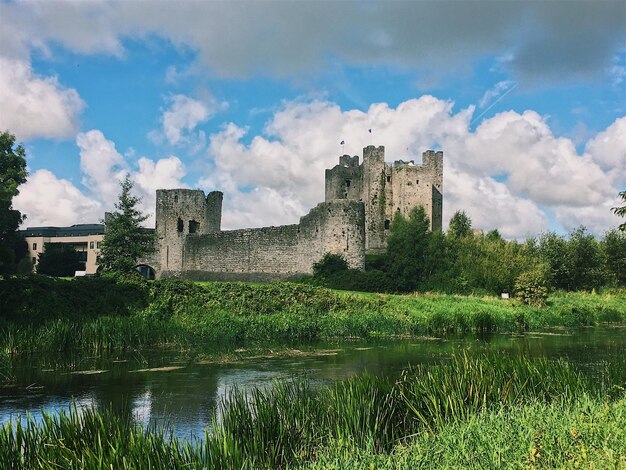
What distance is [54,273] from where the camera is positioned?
51.4 metres

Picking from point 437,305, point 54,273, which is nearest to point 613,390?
point 437,305

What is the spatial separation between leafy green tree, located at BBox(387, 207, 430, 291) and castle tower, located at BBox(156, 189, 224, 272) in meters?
13.4

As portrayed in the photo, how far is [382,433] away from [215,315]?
43.9 feet

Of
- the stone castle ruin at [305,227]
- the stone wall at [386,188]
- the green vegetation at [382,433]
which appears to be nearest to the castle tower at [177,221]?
the stone castle ruin at [305,227]

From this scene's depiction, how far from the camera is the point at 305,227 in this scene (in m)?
34.9

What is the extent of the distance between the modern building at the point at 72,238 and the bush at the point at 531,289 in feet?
159

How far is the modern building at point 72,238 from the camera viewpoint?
68.1 m

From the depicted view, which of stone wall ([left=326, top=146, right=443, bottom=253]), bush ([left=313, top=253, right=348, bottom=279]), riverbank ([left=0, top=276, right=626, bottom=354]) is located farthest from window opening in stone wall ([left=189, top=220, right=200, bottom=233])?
riverbank ([left=0, top=276, right=626, bottom=354])

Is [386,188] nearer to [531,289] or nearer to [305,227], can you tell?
[305,227]

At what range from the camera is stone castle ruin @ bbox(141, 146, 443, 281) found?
33656 millimetres

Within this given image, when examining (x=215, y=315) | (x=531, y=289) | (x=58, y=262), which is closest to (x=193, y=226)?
(x=58, y=262)

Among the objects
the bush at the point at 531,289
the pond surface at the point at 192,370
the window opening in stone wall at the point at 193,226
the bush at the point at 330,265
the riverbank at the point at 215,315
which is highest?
the window opening in stone wall at the point at 193,226

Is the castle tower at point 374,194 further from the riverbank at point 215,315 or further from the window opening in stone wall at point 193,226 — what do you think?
the riverbank at point 215,315

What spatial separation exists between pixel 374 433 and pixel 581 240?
1434 inches
